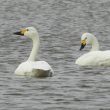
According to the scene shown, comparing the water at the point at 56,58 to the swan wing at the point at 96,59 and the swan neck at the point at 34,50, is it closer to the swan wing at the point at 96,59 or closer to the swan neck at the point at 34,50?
the swan wing at the point at 96,59

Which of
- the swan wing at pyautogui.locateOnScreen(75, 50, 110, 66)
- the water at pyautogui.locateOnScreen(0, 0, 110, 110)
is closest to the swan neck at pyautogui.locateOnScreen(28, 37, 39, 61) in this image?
the water at pyautogui.locateOnScreen(0, 0, 110, 110)

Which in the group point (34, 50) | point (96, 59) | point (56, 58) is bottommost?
point (56, 58)

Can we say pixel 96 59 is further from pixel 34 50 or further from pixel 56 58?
pixel 34 50

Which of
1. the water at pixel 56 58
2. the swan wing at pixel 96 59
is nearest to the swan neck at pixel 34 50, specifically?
the water at pixel 56 58

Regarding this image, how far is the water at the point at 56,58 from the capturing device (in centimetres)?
1686

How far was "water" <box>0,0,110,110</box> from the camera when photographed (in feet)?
55.3

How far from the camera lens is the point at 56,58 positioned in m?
25.2

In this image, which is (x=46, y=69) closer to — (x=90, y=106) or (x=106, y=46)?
(x=90, y=106)

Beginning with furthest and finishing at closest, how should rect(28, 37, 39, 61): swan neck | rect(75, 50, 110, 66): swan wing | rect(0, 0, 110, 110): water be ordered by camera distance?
1. rect(75, 50, 110, 66): swan wing
2. rect(28, 37, 39, 61): swan neck
3. rect(0, 0, 110, 110): water


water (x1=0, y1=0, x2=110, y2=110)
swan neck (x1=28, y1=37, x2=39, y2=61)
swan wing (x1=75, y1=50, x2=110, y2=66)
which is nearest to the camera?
water (x1=0, y1=0, x2=110, y2=110)

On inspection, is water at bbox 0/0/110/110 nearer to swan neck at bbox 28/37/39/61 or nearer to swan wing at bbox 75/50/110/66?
swan wing at bbox 75/50/110/66

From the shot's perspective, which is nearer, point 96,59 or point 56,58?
point 96,59

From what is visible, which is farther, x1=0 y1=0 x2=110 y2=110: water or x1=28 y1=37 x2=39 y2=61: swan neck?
x1=28 y1=37 x2=39 y2=61: swan neck

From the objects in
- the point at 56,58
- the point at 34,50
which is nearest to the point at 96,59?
the point at 56,58
